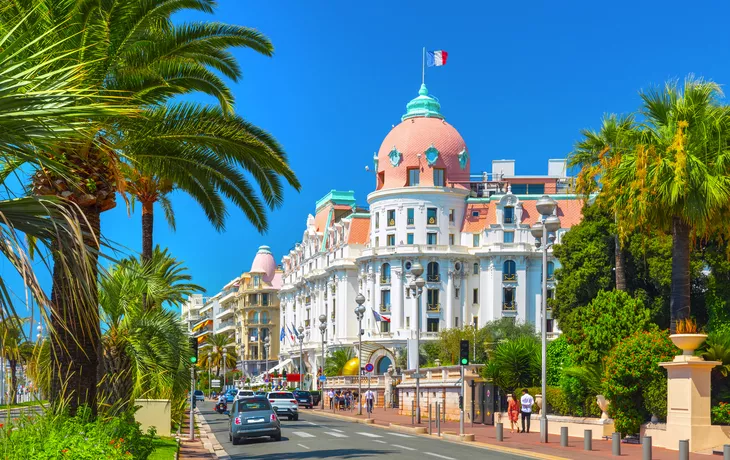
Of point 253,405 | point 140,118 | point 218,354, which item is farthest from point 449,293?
point 140,118

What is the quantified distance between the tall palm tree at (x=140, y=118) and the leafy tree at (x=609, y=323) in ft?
51.5

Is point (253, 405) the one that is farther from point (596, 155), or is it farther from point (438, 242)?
point (438, 242)

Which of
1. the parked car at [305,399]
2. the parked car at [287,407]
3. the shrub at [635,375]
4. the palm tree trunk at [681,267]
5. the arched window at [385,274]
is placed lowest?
the parked car at [305,399]

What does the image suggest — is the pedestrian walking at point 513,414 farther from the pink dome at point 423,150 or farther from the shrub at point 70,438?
the pink dome at point 423,150

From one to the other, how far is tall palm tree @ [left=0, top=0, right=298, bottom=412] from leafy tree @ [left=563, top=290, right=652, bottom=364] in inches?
618

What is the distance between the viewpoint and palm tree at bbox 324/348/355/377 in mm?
94000

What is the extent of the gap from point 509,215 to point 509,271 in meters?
5.70

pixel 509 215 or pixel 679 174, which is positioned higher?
pixel 509 215

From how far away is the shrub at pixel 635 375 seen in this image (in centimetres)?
2830

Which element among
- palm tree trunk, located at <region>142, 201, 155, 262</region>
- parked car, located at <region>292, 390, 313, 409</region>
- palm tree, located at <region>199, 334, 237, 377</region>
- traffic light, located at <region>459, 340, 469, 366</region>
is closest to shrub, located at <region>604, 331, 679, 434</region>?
traffic light, located at <region>459, 340, 469, 366</region>

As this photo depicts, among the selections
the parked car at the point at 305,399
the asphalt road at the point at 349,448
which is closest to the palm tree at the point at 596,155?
the asphalt road at the point at 349,448

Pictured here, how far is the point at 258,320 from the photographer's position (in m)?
152

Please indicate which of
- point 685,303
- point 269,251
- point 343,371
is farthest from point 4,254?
point 269,251

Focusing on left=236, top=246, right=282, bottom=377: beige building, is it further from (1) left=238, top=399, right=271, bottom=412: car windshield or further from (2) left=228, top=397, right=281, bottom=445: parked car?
(2) left=228, top=397, right=281, bottom=445: parked car
